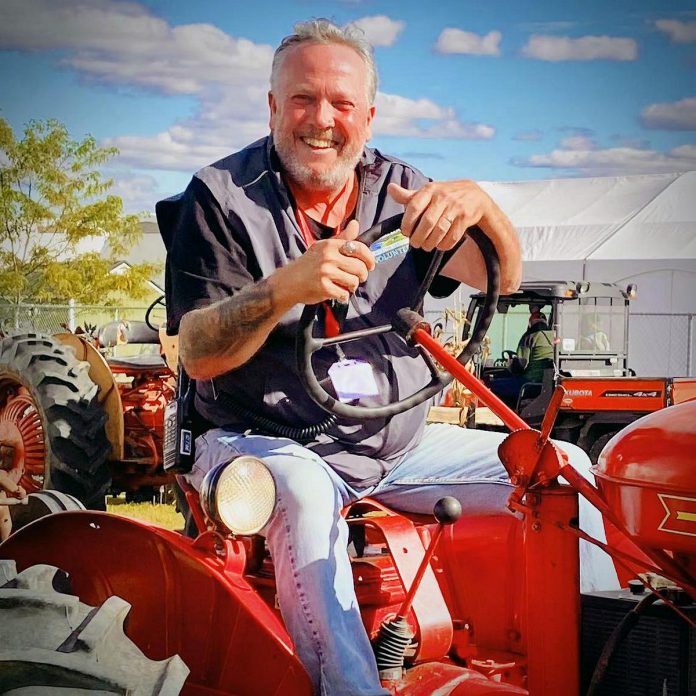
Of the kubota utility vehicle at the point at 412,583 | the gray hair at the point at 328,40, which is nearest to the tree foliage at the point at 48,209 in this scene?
the gray hair at the point at 328,40

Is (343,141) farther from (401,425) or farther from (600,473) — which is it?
(600,473)

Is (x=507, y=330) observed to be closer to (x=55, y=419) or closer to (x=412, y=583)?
(x=55, y=419)

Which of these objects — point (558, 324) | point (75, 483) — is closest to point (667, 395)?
point (558, 324)

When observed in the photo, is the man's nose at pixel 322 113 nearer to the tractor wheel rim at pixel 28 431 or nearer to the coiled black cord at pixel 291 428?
the coiled black cord at pixel 291 428

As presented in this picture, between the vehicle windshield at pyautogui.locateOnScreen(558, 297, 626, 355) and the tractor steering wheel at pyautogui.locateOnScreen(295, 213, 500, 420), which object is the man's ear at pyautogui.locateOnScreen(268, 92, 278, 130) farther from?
the vehicle windshield at pyautogui.locateOnScreen(558, 297, 626, 355)

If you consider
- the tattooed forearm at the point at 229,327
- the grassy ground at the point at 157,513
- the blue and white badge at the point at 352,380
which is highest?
the tattooed forearm at the point at 229,327

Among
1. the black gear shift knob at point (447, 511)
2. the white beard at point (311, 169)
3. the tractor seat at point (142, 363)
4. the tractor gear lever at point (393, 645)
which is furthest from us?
the tractor seat at point (142, 363)

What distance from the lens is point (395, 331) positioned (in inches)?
86.5

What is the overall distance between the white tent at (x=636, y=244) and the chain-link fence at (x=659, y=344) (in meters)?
0.01

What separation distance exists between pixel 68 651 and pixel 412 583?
2.20ft

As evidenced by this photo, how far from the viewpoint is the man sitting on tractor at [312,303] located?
6.74 ft

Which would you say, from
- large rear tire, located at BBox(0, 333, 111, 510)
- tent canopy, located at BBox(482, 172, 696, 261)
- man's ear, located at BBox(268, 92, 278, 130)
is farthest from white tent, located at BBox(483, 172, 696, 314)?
man's ear, located at BBox(268, 92, 278, 130)

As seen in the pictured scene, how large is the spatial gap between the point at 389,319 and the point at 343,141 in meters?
0.41

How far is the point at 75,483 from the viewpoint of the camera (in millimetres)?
5250
